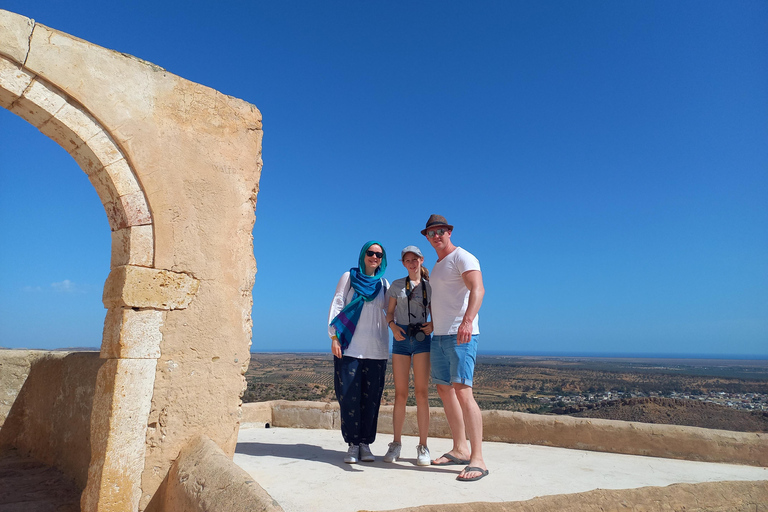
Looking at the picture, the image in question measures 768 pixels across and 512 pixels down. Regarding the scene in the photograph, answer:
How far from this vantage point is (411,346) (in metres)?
4.06

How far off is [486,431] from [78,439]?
13.0ft

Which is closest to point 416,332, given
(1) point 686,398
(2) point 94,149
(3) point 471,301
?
(3) point 471,301

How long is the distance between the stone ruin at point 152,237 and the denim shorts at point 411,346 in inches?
49.3

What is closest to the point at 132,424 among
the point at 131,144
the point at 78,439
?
the point at 78,439

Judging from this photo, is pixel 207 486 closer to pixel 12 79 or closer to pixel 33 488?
pixel 33 488

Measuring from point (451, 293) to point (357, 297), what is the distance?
84 cm

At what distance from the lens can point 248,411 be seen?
20.4 ft

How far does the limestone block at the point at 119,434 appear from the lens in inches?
122

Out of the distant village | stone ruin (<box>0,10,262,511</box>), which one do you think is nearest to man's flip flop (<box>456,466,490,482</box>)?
stone ruin (<box>0,10,262,511</box>)

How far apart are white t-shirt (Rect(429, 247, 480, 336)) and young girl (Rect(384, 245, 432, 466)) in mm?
187

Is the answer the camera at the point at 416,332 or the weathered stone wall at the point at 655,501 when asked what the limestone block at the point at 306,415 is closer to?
the camera at the point at 416,332

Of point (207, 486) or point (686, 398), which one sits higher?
point (207, 486)

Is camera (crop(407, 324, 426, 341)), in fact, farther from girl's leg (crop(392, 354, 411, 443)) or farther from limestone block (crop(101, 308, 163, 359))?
limestone block (crop(101, 308, 163, 359))

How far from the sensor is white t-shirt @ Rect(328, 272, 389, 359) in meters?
4.07
